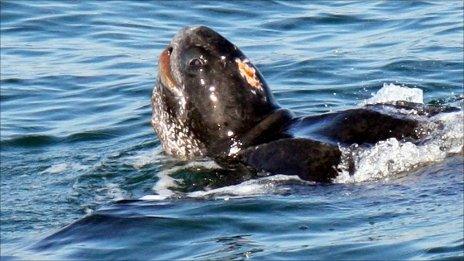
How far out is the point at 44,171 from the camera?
926 centimetres

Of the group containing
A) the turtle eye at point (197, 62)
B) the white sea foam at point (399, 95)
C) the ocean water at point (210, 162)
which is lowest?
the ocean water at point (210, 162)

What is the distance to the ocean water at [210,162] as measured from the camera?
21.1 feet

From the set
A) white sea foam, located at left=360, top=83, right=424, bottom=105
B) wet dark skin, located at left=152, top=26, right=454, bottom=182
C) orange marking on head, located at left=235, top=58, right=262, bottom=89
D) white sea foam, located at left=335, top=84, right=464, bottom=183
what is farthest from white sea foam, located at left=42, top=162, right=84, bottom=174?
white sea foam, located at left=335, top=84, right=464, bottom=183

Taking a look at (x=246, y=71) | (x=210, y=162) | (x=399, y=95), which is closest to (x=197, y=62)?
(x=246, y=71)

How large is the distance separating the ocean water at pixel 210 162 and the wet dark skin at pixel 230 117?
18 centimetres

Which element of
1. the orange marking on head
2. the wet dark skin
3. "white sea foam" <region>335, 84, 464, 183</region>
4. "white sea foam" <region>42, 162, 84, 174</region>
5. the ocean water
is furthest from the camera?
"white sea foam" <region>42, 162, 84, 174</region>

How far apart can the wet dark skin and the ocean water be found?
180mm

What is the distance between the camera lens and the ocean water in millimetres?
6434

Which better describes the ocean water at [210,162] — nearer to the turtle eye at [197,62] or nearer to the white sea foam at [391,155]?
the white sea foam at [391,155]

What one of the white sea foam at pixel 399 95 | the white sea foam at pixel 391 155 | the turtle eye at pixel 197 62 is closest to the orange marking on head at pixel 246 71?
the turtle eye at pixel 197 62

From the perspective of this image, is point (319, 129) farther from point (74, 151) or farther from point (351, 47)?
point (351, 47)

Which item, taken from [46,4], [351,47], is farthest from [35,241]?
[46,4]

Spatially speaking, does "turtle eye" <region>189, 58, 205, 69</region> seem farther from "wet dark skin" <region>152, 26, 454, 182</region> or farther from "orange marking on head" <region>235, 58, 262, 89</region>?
"orange marking on head" <region>235, 58, 262, 89</region>

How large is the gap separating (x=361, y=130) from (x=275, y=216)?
1.11 meters
